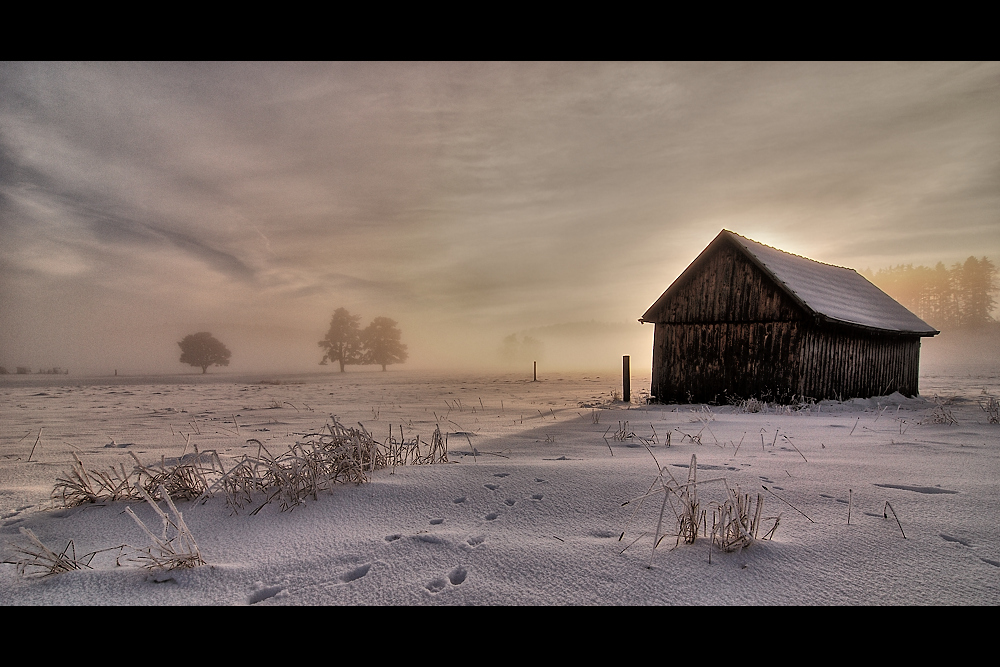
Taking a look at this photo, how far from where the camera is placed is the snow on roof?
1238cm

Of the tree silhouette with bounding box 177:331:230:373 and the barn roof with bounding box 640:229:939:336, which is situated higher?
the barn roof with bounding box 640:229:939:336

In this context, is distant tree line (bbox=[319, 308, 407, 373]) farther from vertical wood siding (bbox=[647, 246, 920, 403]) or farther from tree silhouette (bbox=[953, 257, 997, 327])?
tree silhouette (bbox=[953, 257, 997, 327])

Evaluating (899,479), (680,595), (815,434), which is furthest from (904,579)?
(815,434)

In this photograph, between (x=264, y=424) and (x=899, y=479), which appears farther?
(x=264, y=424)

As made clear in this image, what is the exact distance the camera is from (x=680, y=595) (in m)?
1.66

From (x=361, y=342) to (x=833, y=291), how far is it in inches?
2148

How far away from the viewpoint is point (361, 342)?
60281 millimetres

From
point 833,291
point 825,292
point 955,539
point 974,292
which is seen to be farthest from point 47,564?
point 974,292

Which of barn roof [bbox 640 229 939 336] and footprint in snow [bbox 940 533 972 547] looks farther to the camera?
barn roof [bbox 640 229 939 336]

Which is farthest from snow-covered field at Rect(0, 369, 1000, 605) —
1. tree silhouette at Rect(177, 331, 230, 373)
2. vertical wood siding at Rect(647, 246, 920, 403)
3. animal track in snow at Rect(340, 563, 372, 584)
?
tree silhouette at Rect(177, 331, 230, 373)
